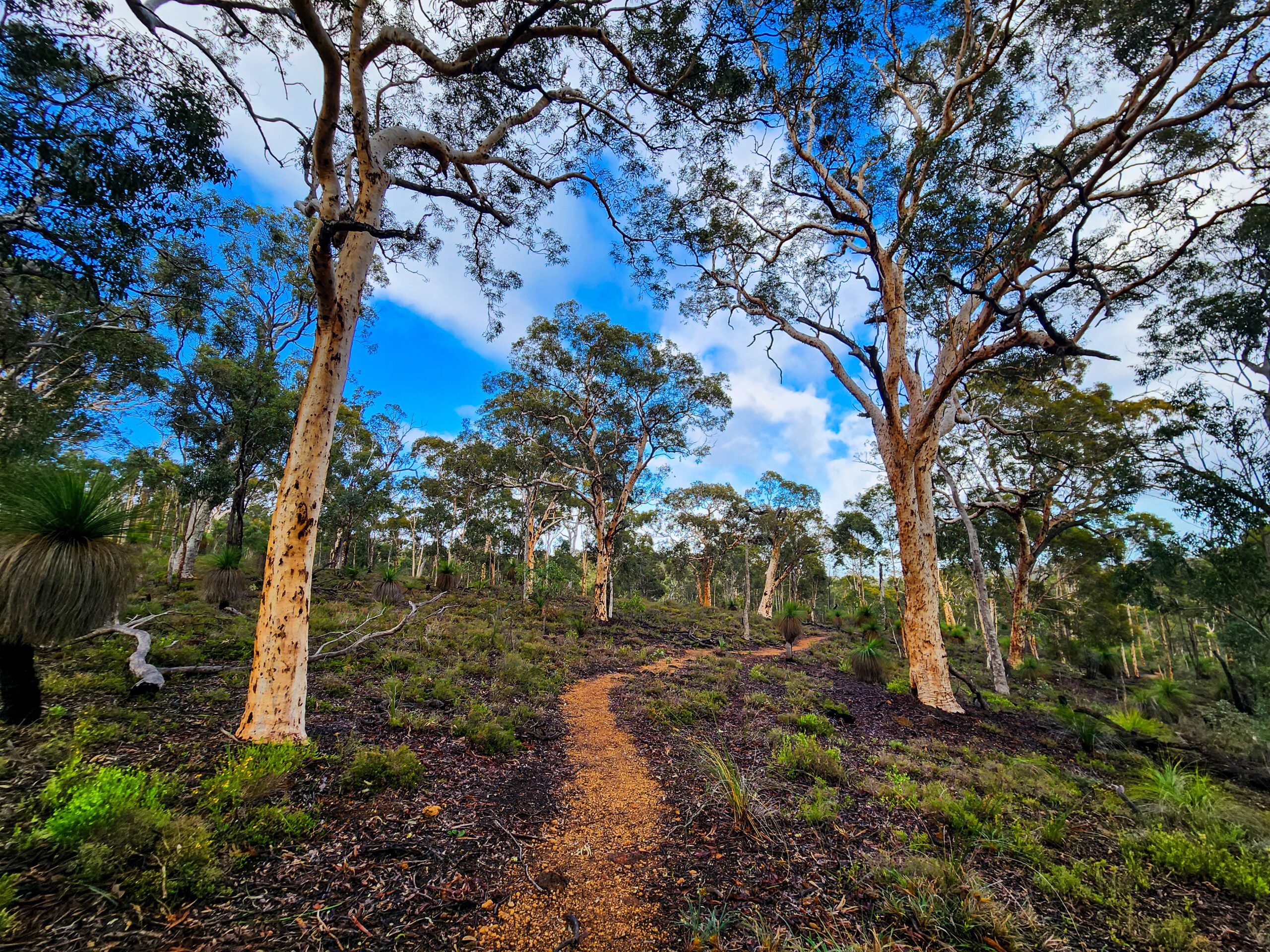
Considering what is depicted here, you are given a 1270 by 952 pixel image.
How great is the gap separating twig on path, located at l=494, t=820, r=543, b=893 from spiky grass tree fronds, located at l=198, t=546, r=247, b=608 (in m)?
11.2

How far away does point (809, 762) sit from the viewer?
5109 mm

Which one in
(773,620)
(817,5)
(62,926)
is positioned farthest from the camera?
(773,620)

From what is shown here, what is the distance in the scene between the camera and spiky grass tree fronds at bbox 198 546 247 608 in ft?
36.1

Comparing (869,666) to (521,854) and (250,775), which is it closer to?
(521,854)

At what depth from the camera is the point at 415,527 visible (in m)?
32.8

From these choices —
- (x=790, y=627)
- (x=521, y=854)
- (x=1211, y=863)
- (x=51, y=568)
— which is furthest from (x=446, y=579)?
(x=1211, y=863)

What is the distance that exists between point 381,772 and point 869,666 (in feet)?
39.2

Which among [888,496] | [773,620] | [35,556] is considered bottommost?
[773,620]

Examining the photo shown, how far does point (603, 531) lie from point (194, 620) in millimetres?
11821

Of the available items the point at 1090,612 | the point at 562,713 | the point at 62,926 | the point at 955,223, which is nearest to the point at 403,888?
the point at 62,926

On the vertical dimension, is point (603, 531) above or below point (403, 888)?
above

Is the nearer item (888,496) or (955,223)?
(955,223)

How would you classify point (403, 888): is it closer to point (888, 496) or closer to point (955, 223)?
point (955, 223)

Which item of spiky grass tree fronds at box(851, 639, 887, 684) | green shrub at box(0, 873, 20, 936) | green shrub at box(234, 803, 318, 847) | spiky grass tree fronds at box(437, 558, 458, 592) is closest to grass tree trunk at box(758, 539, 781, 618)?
spiky grass tree fronds at box(851, 639, 887, 684)
